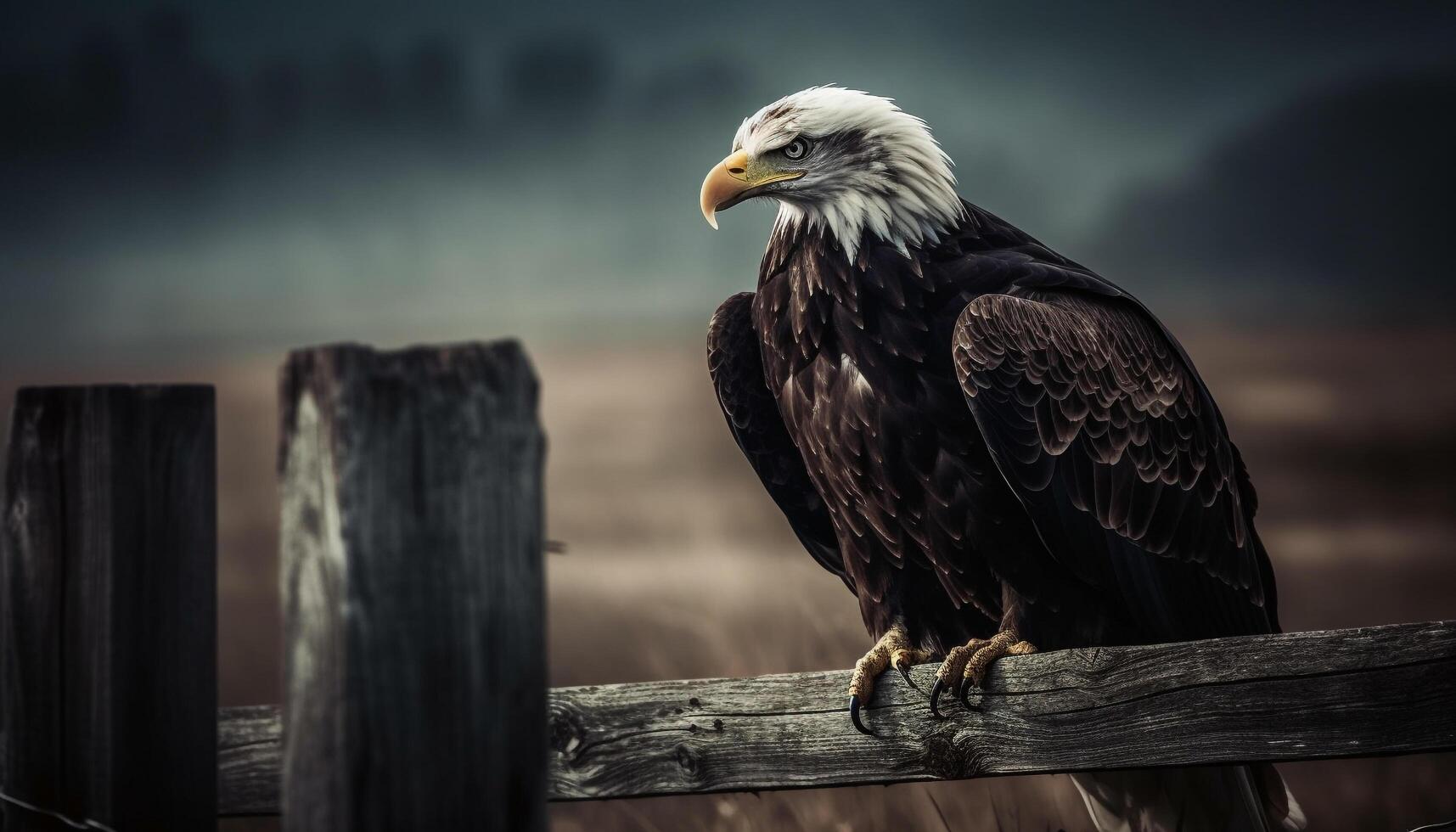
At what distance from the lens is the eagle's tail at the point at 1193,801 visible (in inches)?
138

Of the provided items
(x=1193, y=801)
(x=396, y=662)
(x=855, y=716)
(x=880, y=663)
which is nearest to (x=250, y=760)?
(x=855, y=716)

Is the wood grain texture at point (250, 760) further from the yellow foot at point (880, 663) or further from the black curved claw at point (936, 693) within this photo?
the black curved claw at point (936, 693)

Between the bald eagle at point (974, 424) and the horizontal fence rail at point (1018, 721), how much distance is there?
376 mm

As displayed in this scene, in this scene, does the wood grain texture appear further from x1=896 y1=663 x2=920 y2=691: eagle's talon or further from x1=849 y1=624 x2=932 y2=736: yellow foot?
x1=896 y1=663 x2=920 y2=691: eagle's talon

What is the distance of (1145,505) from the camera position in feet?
11.8

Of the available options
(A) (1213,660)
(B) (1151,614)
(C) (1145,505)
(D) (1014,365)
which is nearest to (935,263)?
(D) (1014,365)

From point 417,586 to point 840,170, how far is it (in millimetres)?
2948

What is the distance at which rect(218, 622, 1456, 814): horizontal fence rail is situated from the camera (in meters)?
2.27

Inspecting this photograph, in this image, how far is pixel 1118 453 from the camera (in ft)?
11.7

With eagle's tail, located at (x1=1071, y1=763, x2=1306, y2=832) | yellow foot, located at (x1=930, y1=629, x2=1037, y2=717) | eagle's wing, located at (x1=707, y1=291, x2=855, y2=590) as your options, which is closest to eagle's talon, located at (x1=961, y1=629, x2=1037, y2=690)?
yellow foot, located at (x1=930, y1=629, x2=1037, y2=717)

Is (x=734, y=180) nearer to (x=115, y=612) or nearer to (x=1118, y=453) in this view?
(x=1118, y=453)

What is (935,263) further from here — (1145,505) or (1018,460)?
(1145,505)

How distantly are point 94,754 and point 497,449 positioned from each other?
0.81 meters

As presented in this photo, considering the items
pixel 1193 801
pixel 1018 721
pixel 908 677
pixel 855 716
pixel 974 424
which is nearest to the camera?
pixel 1018 721
